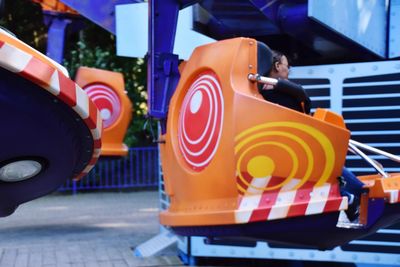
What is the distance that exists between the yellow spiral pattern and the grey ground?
10.8ft

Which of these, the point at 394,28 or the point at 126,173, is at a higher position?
the point at 394,28

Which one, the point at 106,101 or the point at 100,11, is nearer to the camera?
the point at 100,11

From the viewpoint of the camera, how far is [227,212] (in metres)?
2.07

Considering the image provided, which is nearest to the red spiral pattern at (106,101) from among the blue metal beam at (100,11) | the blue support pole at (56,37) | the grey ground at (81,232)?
the blue support pole at (56,37)

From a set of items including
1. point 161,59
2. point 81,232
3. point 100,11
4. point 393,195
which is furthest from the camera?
point 81,232

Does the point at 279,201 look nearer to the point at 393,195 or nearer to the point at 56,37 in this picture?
the point at 393,195

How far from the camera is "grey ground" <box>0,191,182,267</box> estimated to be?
5.25 m

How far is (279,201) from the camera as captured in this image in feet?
6.89

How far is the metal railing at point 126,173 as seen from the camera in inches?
415

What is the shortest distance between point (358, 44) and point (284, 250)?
1.83 metres

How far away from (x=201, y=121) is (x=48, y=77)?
30.4 inches

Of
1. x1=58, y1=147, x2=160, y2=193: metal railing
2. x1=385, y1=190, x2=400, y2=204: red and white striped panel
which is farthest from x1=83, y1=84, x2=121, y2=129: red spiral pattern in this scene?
x1=385, y1=190, x2=400, y2=204: red and white striped panel

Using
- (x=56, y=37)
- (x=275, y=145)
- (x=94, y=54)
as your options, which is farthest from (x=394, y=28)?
(x=94, y=54)

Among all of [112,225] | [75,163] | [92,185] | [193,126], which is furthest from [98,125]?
[92,185]
